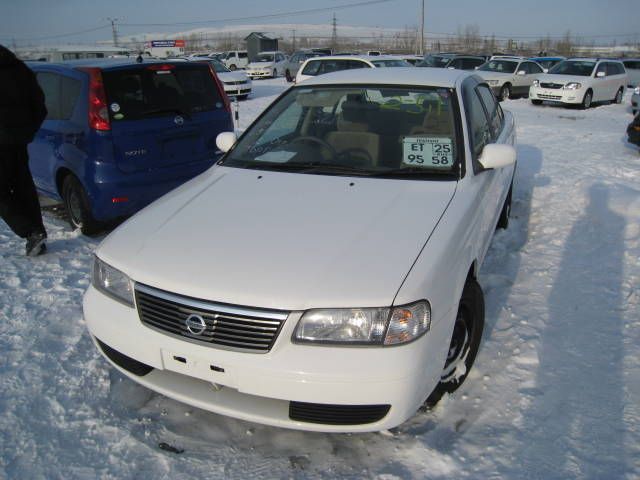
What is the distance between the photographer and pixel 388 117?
340cm

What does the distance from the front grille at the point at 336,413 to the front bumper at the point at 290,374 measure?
0.01m

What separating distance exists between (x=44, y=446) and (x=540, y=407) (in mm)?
2364

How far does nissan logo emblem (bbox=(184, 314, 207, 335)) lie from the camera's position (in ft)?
6.83

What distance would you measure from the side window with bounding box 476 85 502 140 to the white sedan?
90 cm

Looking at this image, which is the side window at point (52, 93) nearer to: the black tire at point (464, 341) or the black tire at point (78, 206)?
the black tire at point (78, 206)

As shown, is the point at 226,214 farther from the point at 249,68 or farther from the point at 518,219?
the point at 249,68

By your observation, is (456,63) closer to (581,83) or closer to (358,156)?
(581,83)

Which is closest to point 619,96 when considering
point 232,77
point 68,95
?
point 232,77

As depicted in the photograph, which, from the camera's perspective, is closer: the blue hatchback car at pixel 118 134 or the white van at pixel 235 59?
the blue hatchback car at pixel 118 134

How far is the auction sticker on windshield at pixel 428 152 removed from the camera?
9.95 ft

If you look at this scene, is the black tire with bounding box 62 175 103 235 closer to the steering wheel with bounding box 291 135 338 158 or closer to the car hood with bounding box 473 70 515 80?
the steering wheel with bounding box 291 135 338 158

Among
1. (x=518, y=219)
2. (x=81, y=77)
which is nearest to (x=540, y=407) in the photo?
(x=518, y=219)

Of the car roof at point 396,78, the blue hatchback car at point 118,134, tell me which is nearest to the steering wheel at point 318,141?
the car roof at point 396,78

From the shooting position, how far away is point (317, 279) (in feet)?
6.84
